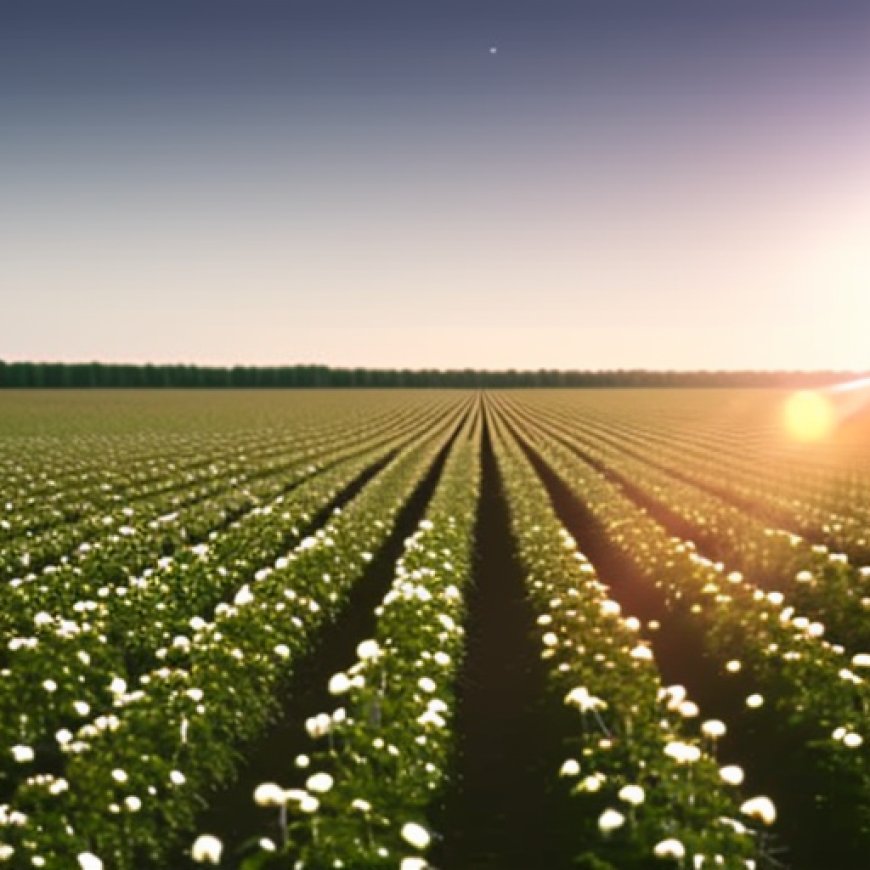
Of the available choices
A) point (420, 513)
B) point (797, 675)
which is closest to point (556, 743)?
point (797, 675)

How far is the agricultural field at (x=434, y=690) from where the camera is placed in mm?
7902

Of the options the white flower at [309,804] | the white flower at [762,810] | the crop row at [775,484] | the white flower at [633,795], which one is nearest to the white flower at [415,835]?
the white flower at [309,804]

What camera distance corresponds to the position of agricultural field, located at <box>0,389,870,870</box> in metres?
7.90

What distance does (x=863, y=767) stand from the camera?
9.11 metres

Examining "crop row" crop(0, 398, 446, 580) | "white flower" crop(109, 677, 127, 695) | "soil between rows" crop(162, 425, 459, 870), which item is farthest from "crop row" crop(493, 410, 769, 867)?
"crop row" crop(0, 398, 446, 580)

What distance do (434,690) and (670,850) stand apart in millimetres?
4468

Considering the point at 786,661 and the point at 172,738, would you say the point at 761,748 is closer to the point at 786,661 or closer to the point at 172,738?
the point at 786,661

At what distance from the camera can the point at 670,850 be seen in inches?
271

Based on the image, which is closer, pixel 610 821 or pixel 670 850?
pixel 670 850

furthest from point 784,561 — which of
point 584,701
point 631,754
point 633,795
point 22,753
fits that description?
point 22,753

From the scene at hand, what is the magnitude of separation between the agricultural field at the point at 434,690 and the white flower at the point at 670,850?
15 millimetres

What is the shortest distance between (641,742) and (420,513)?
1828 centimetres

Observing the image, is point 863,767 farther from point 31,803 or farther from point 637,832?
point 31,803

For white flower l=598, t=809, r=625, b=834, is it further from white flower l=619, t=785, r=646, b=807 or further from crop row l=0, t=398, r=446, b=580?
crop row l=0, t=398, r=446, b=580
